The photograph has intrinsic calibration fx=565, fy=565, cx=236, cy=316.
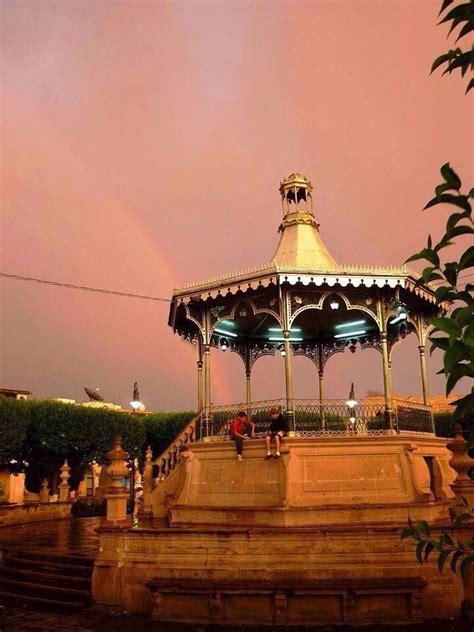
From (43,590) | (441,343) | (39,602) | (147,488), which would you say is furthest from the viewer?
(147,488)

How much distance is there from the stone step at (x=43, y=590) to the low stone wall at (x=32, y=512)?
9.69 meters

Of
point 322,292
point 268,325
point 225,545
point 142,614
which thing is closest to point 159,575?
point 142,614

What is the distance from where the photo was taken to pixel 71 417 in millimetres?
33031

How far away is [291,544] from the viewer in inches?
427

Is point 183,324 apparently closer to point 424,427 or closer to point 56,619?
point 424,427

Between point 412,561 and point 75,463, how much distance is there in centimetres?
2987

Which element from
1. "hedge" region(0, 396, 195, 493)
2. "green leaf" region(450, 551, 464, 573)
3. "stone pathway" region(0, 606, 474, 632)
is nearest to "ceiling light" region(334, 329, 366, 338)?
"stone pathway" region(0, 606, 474, 632)

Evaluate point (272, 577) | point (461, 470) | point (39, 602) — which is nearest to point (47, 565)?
point (39, 602)

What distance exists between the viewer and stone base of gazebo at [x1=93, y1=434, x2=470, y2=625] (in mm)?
9992

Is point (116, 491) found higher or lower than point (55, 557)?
higher

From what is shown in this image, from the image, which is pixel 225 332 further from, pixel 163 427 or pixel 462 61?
pixel 163 427

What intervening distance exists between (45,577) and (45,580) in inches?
2.7

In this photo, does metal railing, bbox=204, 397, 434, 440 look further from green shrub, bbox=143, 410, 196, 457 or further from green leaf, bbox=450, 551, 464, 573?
green shrub, bbox=143, 410, 196, 457

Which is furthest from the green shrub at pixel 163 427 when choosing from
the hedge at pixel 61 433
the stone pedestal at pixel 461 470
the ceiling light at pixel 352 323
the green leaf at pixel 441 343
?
the green leaf at pixel 441 343
